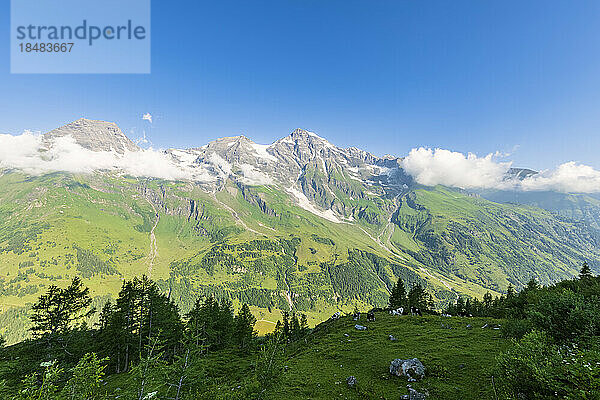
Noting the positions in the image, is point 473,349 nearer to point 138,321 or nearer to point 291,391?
point 291,391

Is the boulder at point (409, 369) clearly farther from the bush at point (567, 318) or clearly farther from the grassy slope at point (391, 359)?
the bush at point (567, 318)

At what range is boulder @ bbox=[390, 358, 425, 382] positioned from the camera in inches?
1055

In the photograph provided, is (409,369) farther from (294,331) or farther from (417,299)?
(417,299)

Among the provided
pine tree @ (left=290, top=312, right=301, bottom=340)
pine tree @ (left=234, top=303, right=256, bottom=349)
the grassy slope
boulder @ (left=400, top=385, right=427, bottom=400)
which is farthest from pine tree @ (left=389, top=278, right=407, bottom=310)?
boulder @ (left=400, top=385, right=427, bottom=400)

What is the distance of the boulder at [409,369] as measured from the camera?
26797mm

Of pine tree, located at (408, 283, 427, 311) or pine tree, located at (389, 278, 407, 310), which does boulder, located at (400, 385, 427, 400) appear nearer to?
pine tree, located at (408, 283, 427, 311)

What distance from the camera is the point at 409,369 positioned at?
2766 centimetres

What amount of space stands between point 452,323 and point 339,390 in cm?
3957

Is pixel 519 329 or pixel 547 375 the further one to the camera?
pixel 519 329

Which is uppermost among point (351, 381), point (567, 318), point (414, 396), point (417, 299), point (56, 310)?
point (567, 318)

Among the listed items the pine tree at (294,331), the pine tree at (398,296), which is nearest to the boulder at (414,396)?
the pine tree at (294,331)

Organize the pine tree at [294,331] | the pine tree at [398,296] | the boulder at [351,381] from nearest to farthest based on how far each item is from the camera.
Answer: the boulder at [351,381]
the pine tree at [294,331]
the pine tree at [398,296]

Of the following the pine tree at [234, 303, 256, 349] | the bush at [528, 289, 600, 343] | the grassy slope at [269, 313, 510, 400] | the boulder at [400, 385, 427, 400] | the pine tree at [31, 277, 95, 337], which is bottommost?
the pine tree at [234, 303, 256, 349]

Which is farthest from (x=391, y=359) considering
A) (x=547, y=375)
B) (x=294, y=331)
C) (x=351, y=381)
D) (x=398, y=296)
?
(x=398, y=296)
